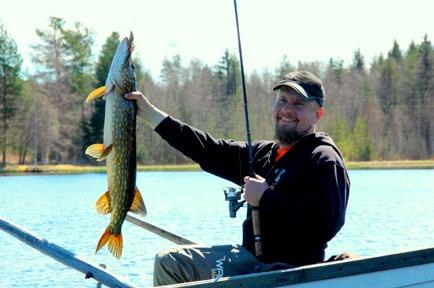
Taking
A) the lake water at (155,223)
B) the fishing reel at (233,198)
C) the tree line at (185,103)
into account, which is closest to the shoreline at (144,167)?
the tree line at (185,103)

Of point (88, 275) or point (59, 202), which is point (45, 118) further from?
point (88, 275)

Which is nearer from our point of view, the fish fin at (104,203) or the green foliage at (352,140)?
the fish fin at (104,203)

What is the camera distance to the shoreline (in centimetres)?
4641

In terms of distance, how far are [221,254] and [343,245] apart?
35.5 ft

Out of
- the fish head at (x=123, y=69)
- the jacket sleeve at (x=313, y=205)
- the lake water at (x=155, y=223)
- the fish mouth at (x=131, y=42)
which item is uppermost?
the fish mouth at (x=131, y=42)

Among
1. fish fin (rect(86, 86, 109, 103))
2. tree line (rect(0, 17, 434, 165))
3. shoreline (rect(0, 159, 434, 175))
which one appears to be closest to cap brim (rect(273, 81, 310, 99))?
fish fin (rect(86, 86, 109, 103))

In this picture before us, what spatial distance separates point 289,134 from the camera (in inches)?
171

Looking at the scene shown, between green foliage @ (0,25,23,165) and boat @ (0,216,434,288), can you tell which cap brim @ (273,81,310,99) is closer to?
boat @ (0,216,434,288)

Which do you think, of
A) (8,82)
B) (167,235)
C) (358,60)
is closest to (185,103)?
(8,82)

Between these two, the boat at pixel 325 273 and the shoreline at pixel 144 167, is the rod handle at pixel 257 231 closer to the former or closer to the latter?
the boat at pixel 325 273

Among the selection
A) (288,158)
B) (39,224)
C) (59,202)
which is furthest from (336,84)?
(288,158)

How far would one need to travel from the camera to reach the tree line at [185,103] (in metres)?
48.4

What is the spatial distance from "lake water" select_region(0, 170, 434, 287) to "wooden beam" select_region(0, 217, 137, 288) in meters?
4.70

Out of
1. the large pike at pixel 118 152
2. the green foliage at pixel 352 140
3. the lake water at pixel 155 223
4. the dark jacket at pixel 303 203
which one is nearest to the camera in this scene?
the dark jacket at pixel 303 203
